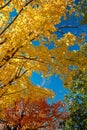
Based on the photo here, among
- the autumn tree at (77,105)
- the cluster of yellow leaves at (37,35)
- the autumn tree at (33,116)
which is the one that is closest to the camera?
the cluster of yellow leaves at (37,35)

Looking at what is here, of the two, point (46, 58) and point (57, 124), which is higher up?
point (46, 58)

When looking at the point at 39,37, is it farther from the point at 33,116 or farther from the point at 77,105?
the point at 33,116

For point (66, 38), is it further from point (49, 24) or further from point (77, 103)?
point (77, 103)

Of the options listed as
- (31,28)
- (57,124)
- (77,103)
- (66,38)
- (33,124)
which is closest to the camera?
(31,28)

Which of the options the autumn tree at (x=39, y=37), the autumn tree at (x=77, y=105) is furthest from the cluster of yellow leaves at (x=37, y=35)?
the autumn tree at (x=77, y=105)

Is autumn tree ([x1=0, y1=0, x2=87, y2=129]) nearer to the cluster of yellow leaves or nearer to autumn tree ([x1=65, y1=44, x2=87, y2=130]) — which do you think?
the cluster of yellow leaves

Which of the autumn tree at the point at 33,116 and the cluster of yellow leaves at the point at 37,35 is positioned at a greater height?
the cluster of yellow leaves at the point at 37,35

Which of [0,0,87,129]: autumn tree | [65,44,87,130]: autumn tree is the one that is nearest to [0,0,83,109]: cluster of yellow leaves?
[0,0,87,129]: autumn tree

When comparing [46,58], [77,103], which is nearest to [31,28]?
[46,58]

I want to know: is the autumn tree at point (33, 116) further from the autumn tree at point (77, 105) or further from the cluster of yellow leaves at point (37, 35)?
the cluster of yellow leaves at point (37, 35)

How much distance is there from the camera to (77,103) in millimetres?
20281

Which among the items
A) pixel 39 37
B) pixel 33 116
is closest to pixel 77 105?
pixel 33 116

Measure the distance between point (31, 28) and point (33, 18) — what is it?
0.25 meters

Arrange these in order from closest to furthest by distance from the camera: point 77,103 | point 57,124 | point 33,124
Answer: point 77,103 → point 33,124 → point 57,124
